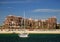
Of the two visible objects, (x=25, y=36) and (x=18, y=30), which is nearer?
(x=25, y=36)

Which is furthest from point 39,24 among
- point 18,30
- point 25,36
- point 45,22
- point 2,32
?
point 25,36

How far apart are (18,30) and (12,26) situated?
1.32 metres

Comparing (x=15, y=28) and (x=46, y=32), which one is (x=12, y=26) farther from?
(x=46, y=32)

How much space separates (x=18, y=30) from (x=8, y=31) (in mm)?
2036

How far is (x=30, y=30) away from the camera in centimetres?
3044

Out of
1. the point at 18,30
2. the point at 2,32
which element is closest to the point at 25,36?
the point at 18,30

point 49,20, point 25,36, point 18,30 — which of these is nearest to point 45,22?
point 49,20

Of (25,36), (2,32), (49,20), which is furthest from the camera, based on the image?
(2,32)

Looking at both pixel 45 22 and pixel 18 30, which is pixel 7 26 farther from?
pixel 45 22

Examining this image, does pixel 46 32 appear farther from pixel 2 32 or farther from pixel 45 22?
pixel 2 32

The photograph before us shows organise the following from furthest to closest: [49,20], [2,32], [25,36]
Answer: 1. [2,32]
2. [49,20]
3. [25,36]

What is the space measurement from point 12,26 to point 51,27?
17.9ft

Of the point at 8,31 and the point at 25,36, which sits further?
the point at 8,31

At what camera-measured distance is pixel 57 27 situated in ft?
100
